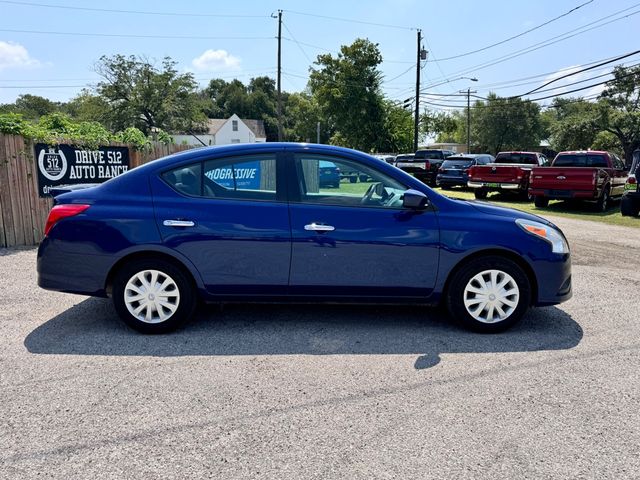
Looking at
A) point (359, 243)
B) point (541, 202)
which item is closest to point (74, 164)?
point (359, 243)

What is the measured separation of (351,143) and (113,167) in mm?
41299

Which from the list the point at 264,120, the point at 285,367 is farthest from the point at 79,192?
the point at 264,120

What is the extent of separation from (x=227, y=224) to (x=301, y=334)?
119 cm

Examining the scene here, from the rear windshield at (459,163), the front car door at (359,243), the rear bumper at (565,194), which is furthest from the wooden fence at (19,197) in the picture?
the rear windshield at (459,163)

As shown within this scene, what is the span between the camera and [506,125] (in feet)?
218

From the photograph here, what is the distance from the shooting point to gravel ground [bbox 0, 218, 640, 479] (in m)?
2.60

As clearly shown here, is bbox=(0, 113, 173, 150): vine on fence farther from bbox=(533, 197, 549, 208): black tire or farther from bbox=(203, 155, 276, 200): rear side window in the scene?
bbox=(533, 197, 549, 208): black tire

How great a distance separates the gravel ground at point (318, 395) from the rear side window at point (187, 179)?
1.28m

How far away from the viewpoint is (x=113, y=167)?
9.60 m

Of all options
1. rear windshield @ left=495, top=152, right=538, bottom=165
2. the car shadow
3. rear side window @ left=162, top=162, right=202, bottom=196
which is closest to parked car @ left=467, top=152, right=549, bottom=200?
rear windshield @ left=495, top=152, right=538, bottom=165

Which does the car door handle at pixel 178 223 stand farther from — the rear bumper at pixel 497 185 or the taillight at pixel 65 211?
the rear bumper at pixel 497 185

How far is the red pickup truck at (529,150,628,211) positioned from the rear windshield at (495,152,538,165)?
318 centimetres

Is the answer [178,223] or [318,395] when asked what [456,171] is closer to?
[178,223]

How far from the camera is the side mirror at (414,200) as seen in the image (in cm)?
420
